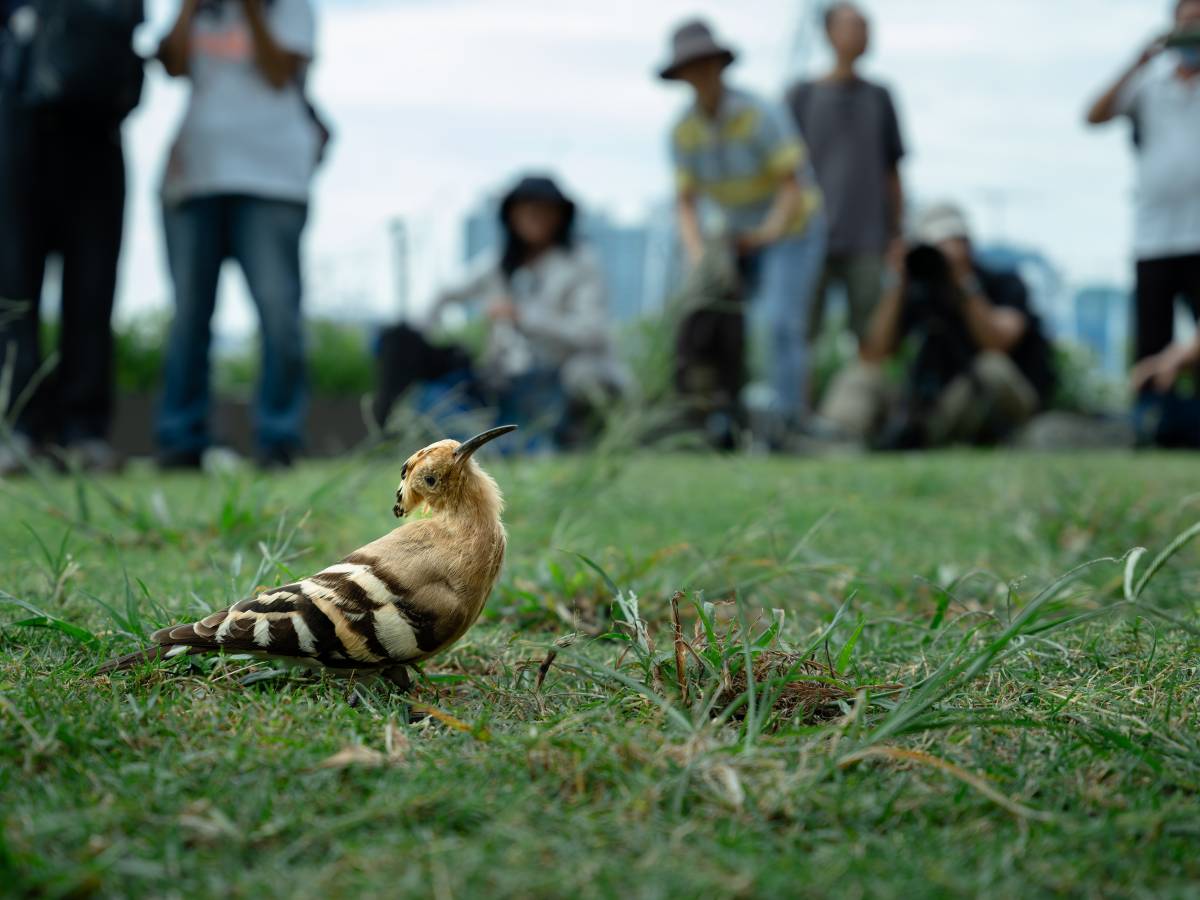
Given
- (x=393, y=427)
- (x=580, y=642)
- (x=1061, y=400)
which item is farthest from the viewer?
(x=1061, y=400)

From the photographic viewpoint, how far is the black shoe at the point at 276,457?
14.8 ft

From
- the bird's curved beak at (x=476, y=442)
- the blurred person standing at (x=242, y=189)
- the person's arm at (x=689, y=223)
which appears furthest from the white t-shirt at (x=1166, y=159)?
the bird's curved beak at (x=476, y=442)

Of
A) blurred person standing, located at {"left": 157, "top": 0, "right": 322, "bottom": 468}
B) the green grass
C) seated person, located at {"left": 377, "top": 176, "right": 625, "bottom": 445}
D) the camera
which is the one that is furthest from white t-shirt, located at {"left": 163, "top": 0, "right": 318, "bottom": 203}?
the camera

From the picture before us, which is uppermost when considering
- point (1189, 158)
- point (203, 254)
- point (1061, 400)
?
point (1189, 158)

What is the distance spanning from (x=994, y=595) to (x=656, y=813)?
1.31 meters

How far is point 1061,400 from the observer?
8.69m

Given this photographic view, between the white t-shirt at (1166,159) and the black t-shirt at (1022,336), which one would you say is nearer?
the white t-shirt at (1166,159)

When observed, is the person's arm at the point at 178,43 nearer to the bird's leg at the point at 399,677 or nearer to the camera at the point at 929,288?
the bird's leg at the point at 399,677

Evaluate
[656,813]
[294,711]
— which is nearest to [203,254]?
[294,711]

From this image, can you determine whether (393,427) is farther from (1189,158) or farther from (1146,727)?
(1189,158)

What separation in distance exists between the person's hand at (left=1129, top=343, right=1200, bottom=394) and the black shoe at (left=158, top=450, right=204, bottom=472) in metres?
4.48

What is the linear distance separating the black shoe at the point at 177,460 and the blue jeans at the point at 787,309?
282cm

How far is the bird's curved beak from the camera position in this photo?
144 centimetres

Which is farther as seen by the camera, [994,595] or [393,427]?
[393,427]
